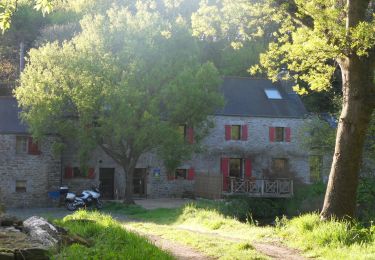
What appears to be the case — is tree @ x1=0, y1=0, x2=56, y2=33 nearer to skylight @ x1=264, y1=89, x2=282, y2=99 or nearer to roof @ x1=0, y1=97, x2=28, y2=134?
roof @ x1=0, y1=97, x2=28, y2=134

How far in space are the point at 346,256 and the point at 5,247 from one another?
5081mm

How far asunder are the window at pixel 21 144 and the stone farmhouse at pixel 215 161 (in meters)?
0.05

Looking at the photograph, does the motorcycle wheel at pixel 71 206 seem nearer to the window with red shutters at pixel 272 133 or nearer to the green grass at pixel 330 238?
the window with red shutters at pixel 272 133

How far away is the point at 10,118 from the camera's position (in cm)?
2778

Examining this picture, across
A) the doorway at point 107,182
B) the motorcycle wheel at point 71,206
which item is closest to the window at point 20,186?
the motorcycle wheel at point 71,206

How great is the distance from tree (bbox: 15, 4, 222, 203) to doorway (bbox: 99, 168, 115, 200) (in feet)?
19.5

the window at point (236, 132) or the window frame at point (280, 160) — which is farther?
the window at point (236, 132)

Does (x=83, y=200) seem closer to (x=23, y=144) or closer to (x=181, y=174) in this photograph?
(x=23, y=144)

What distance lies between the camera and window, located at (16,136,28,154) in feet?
89.9

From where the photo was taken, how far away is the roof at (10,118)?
2714 centimetres

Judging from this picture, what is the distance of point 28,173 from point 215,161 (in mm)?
11325

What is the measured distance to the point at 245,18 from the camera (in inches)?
474

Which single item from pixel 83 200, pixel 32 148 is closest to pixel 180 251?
pixel 83 200

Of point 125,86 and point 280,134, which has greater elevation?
point 125,86
